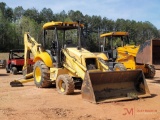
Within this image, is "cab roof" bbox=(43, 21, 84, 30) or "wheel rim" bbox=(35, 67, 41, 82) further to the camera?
"wheel rim" bbox=(35, 67, 41, 82)

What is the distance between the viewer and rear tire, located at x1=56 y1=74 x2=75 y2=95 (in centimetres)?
932

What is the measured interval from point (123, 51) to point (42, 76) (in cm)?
560

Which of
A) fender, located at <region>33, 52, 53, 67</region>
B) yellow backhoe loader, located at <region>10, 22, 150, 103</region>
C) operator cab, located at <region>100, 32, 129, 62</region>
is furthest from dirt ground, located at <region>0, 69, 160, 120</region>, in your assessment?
operator cab, located at <region>100, 32, 129, 62</region>

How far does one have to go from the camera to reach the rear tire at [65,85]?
932 centimetres

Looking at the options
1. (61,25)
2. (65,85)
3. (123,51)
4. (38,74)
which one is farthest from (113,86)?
(123,51)

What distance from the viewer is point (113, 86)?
8.88m

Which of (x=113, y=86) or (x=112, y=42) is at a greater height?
(x=112, y=42)

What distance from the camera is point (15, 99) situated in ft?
29.0

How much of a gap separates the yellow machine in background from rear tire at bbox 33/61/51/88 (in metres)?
4.90

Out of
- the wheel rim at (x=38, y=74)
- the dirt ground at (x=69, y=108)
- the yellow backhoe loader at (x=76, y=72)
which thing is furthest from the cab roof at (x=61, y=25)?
the dirt ground at (x=69, y=108)

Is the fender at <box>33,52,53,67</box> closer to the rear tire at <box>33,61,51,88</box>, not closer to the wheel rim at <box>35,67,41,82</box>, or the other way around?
the rear tire at <box>33,61,51,88</box>

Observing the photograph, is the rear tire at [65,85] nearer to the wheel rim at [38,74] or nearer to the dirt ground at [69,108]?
the dirt ground at [69,108]

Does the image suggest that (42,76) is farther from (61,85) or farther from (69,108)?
(69,108)

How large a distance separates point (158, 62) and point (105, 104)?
3.78 metres
